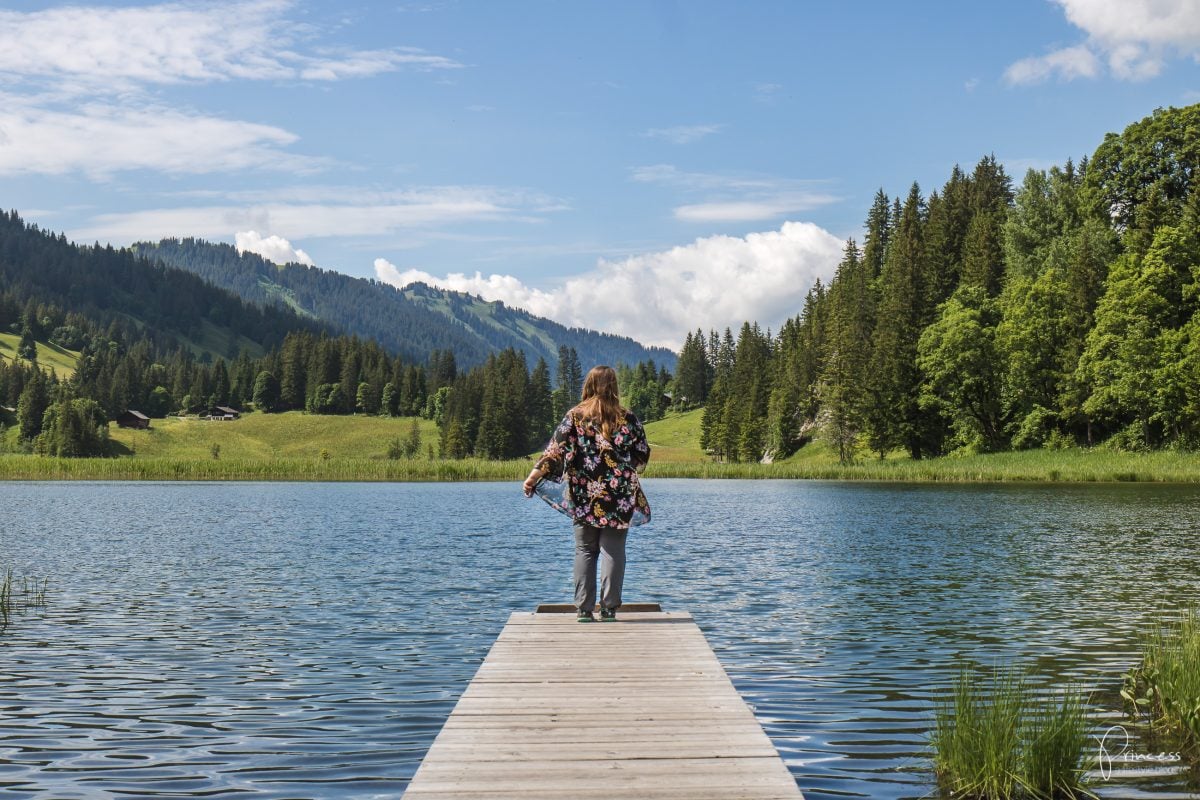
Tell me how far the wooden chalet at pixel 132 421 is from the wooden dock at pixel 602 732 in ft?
574

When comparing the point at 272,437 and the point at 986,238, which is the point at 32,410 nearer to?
the point at 272,437

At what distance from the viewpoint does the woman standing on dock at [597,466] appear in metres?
11.6

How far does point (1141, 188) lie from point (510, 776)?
87.0m

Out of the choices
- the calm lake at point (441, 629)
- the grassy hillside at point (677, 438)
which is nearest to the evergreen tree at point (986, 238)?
the grassy hillside at point (677, 438)

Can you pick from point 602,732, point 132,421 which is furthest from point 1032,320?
point 132,421

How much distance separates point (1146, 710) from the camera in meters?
11.0

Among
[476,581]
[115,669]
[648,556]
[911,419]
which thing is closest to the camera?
[115,669]

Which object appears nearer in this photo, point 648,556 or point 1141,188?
point 648,556

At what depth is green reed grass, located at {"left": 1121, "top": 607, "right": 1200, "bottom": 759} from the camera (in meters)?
Result: 9.58

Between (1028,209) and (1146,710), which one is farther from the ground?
A: (1028,209)

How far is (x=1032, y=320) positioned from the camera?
79.6 metres

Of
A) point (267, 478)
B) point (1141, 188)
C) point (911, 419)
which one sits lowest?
point (267, 478)

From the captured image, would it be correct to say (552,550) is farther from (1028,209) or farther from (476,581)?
(1028,209)

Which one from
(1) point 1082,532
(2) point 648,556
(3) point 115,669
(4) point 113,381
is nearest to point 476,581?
(2) point 648,556
